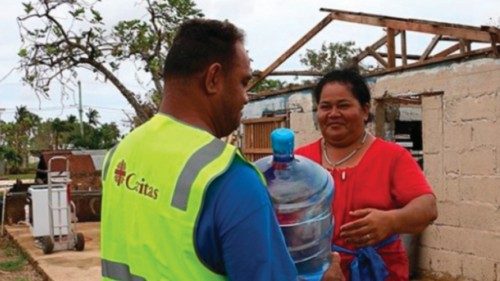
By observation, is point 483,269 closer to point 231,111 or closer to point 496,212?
point 496,212

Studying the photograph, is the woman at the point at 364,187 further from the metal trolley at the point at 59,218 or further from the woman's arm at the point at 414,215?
the metal trolley at the point at 59,218

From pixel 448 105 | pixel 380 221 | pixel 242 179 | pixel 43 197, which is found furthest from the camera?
pixel 43 197

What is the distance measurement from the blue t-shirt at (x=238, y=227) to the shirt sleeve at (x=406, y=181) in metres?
1.21

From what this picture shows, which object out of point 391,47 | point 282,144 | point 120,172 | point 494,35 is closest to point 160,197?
point 120,172

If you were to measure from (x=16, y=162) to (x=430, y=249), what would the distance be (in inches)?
1658

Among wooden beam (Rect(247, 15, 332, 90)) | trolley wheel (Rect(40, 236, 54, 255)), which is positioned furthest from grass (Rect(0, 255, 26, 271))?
wooden beam (Rect(247, 15, 332, 90))

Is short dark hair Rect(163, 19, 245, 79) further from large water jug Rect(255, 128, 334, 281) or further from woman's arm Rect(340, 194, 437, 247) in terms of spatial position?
woman's arm Rect(340, 194, 437, 247)

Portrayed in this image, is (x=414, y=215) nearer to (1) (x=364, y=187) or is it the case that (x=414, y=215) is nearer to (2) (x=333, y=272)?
(1) (x=364, y=187)

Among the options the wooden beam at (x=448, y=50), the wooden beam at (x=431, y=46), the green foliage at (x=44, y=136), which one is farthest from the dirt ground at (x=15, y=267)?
the green foliage at (x=44, y=136)

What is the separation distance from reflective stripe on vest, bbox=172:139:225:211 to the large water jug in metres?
0.47

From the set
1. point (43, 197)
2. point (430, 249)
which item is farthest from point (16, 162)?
point (430, 249)

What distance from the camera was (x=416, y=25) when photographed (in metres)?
7.01

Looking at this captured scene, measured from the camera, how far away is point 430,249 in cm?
690

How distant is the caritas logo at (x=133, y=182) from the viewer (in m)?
1.50
